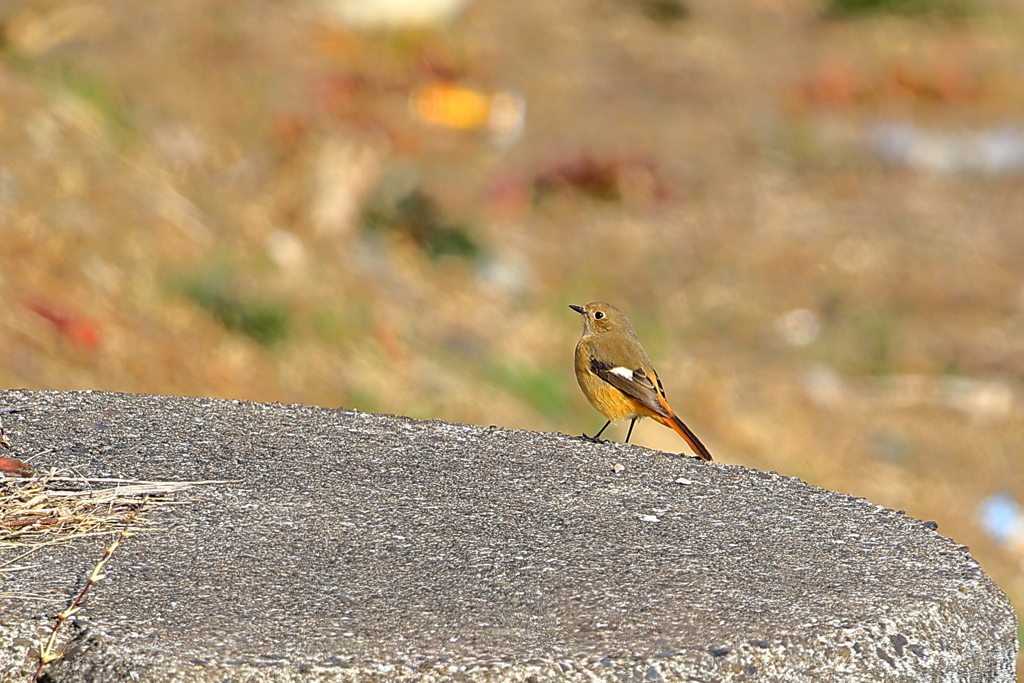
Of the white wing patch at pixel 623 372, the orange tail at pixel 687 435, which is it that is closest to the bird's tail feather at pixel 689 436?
the orange tail at pixel 687 435

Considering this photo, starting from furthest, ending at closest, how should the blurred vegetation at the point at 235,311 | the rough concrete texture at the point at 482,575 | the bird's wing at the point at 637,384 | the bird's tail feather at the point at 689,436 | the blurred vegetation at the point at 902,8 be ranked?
the blurred vegetation at the point at 902,8 < the blurred vegetation at the point at 235,311 < the bird's wing at the point at 637,384 < the bird's tail feather at the point at 689,436 < the rough concrete texture at the point at 482,575

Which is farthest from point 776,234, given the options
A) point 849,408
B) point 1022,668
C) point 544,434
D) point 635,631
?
point 635,631

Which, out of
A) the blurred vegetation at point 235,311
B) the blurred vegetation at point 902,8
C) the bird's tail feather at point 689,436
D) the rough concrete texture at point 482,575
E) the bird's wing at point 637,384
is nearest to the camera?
the rough concrete texture at point 482,575

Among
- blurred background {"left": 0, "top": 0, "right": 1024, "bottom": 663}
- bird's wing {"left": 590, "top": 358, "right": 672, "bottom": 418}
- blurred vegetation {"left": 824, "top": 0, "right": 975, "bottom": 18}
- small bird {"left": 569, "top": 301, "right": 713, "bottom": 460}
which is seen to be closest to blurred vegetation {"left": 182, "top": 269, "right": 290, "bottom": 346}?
blurred background {"left": 0, "top": 0, "right": 1024, "bottom": 663}

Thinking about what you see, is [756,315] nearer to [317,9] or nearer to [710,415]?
[710,415]

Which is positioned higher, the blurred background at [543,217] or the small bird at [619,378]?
the blurred background at [543,217]

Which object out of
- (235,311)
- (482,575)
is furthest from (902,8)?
(482,575)

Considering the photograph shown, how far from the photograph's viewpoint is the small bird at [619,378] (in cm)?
510

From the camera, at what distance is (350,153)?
11.3 m

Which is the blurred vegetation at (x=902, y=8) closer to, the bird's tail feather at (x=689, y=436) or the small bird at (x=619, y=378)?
the small bird at (x=619, y=378)

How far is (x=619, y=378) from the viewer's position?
5176 millimetres

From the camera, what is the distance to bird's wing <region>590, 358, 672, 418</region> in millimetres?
5066

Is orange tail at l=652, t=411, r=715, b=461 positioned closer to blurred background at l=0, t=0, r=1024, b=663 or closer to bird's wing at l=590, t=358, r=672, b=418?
bird's wing at l=590, t=358, r=672, b=418

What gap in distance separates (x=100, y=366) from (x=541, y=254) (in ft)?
17.8
